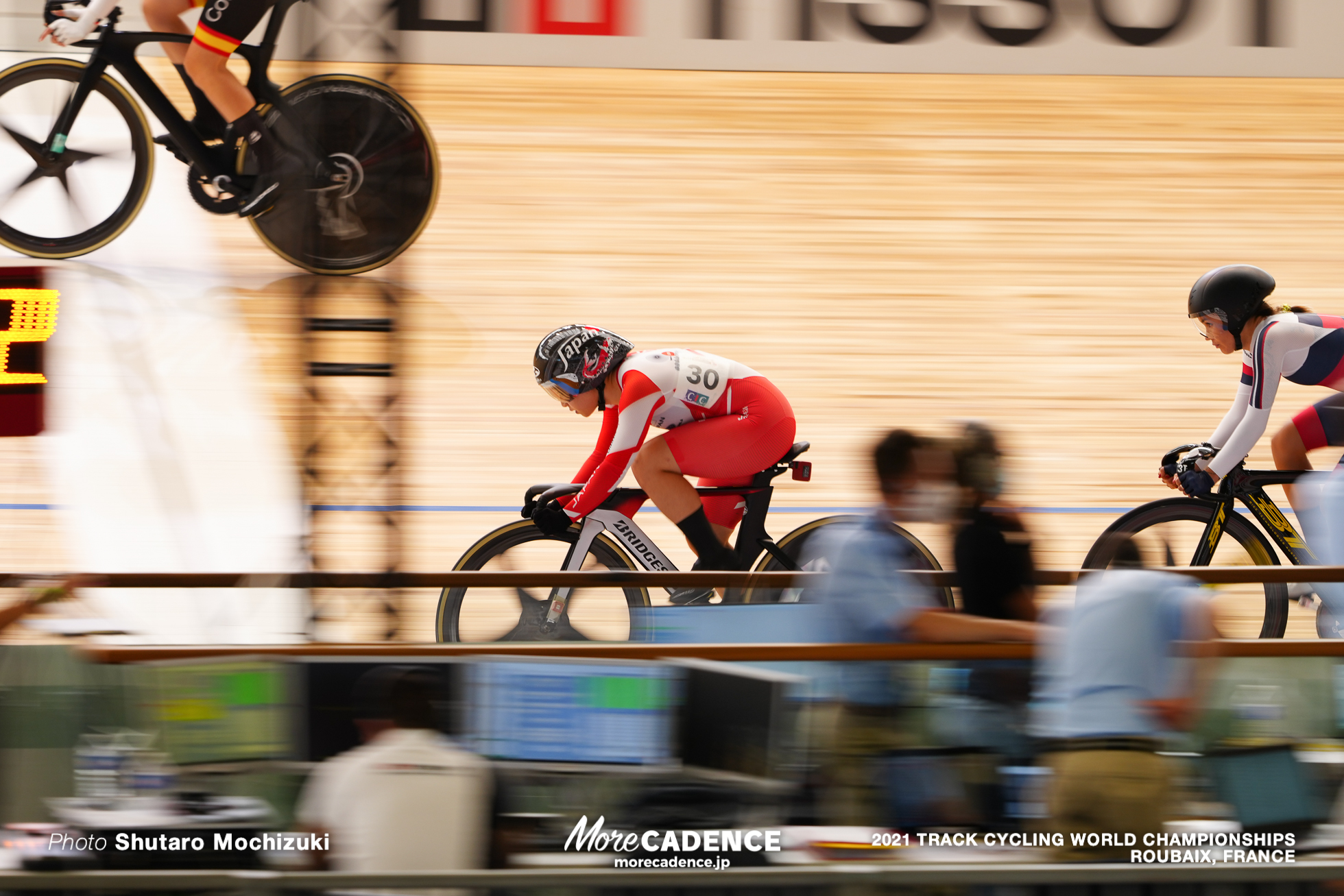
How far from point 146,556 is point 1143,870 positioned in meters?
6.05

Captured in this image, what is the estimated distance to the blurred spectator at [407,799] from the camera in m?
2.27

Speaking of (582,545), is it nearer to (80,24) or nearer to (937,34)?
(937,34)

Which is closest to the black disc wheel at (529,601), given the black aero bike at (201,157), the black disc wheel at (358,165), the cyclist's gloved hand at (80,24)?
the black aero bike at (201,157)

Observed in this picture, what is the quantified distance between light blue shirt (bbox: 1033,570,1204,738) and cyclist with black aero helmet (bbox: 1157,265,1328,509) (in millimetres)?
2107

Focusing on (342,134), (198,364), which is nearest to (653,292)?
(198,364)

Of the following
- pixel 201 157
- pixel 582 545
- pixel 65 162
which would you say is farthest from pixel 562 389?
pixel 65 162

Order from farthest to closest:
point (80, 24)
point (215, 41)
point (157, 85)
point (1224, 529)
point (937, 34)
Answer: point (80, 24) → point (157, 85) → point (215, 41) → point (1224, 529) → point (937, 34)

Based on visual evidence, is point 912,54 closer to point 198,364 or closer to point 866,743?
point 866,743

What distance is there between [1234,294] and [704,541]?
1913 mm

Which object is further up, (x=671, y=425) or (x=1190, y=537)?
(x=671, y=425)

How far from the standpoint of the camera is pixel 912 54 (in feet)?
14.0

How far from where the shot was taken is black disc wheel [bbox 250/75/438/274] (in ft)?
18.3

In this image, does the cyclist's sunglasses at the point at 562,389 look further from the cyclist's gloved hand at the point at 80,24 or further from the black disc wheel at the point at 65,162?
the cyclist's gloved hand at the point at 80,24

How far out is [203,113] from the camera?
20.8 feet
